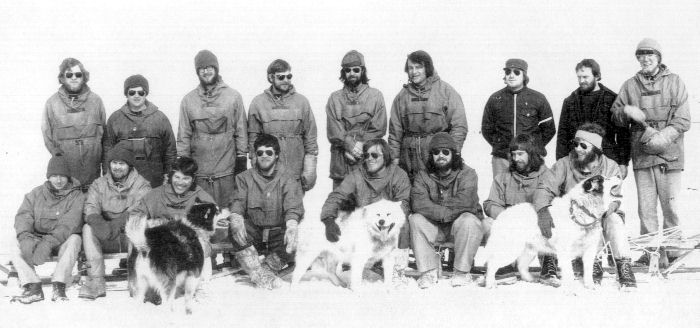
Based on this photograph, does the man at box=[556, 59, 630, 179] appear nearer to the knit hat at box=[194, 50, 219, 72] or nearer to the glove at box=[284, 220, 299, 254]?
the glove at box=[284, 220, 299, 254]

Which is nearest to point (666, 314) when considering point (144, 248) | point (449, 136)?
point (449, 136)

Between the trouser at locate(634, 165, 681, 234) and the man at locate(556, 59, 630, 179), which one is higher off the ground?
the man at locate(556, 59, 630, 179)

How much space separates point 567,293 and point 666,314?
2.42 ft

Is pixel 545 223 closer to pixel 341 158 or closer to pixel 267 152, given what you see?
pixel 341 158

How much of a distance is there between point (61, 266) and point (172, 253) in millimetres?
1065

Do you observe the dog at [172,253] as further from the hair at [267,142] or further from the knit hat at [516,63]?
the knit hat at [516,63]

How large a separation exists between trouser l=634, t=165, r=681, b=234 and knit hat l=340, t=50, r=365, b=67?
2.69 metres

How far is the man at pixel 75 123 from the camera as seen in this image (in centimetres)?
691

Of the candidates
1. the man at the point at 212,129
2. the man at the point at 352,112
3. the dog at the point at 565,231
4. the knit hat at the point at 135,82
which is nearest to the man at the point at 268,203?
the man at the point at 212,129

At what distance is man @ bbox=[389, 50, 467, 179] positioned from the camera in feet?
22.8

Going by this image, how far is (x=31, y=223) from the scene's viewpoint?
6109 mm

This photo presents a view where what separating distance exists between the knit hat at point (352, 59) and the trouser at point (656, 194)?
2.69 metres

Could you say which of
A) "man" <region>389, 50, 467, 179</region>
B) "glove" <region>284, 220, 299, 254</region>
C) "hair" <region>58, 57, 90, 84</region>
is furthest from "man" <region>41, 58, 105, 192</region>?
"man" <region>389, 50, 467, 179</region>

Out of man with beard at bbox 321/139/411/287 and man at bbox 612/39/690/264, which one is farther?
man at bbox 612/39/690/264
